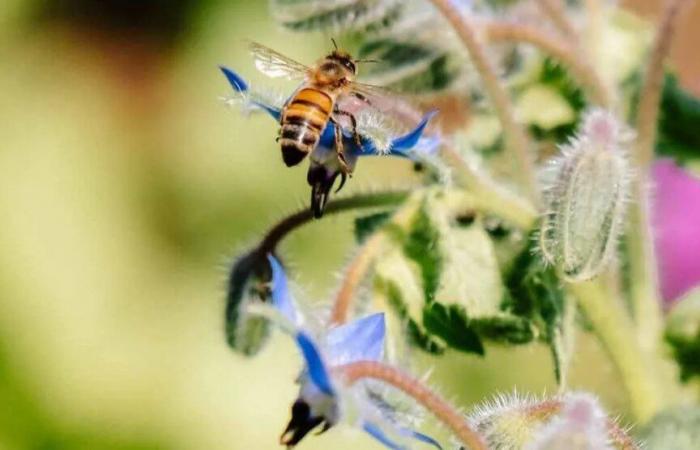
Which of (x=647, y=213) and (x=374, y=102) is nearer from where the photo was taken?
(x=374, y=102)

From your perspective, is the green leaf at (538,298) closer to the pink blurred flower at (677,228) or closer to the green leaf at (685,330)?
the green leaf at (685,330)

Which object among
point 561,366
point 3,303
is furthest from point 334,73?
point 3,303

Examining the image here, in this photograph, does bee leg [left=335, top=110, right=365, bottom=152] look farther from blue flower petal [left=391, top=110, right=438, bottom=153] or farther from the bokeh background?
the bokeh background

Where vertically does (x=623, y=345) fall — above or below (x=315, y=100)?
below

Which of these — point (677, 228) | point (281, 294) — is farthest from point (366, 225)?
point (677, 228)

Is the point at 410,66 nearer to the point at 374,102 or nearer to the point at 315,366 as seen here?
the point at 374,102

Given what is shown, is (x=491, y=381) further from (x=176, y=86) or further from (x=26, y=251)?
(x=176, y=86)

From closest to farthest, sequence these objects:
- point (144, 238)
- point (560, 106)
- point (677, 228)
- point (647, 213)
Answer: point (647, 213)
point (560, 106)
point (677, 228)
point (144, 238)
